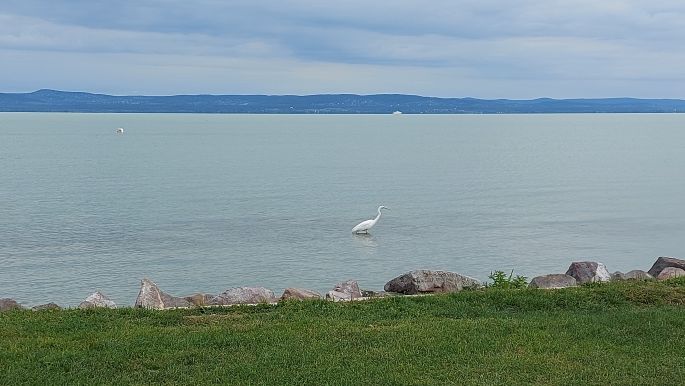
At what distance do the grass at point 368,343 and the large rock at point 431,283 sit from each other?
2737 millimetres

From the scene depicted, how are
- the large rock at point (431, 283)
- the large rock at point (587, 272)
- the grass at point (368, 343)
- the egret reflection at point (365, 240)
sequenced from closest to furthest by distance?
1. the grass at point (368, 343)
2. the large rock at point (431, 283)
3. the large rock at point (587, 272)
4. the egret reflection at point (365, 240)

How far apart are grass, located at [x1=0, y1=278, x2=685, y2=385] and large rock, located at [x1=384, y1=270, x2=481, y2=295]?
2.74m

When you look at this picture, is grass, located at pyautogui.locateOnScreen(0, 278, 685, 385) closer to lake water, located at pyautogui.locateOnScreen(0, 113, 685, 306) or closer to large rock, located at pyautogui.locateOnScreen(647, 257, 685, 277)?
large rock, located at pyautogui.locateOnScreen(647, 257, 685, 277)

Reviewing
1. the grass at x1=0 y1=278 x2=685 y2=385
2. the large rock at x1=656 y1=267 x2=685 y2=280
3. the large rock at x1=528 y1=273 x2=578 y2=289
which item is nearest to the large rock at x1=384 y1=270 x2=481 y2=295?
the large rock at x1=528 y1=273 x2=578 y2=289

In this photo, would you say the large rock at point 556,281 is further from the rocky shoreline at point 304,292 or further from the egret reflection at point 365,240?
the egret reflection at point 365,240

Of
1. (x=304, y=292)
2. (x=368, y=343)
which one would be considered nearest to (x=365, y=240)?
(x=304, y=292)

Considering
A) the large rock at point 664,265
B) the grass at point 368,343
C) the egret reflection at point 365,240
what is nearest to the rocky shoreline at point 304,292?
the grass at point 368,343

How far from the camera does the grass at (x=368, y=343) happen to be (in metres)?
9.03

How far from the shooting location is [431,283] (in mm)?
15992

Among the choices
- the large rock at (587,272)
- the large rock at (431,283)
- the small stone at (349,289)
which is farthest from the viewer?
the large rock at (587,272)

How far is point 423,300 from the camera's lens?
13016 mm

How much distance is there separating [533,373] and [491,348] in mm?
945

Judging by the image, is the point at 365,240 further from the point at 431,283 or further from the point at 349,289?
the point at 431,283

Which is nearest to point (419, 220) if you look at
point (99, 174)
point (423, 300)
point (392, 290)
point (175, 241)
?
point (175, 241)
